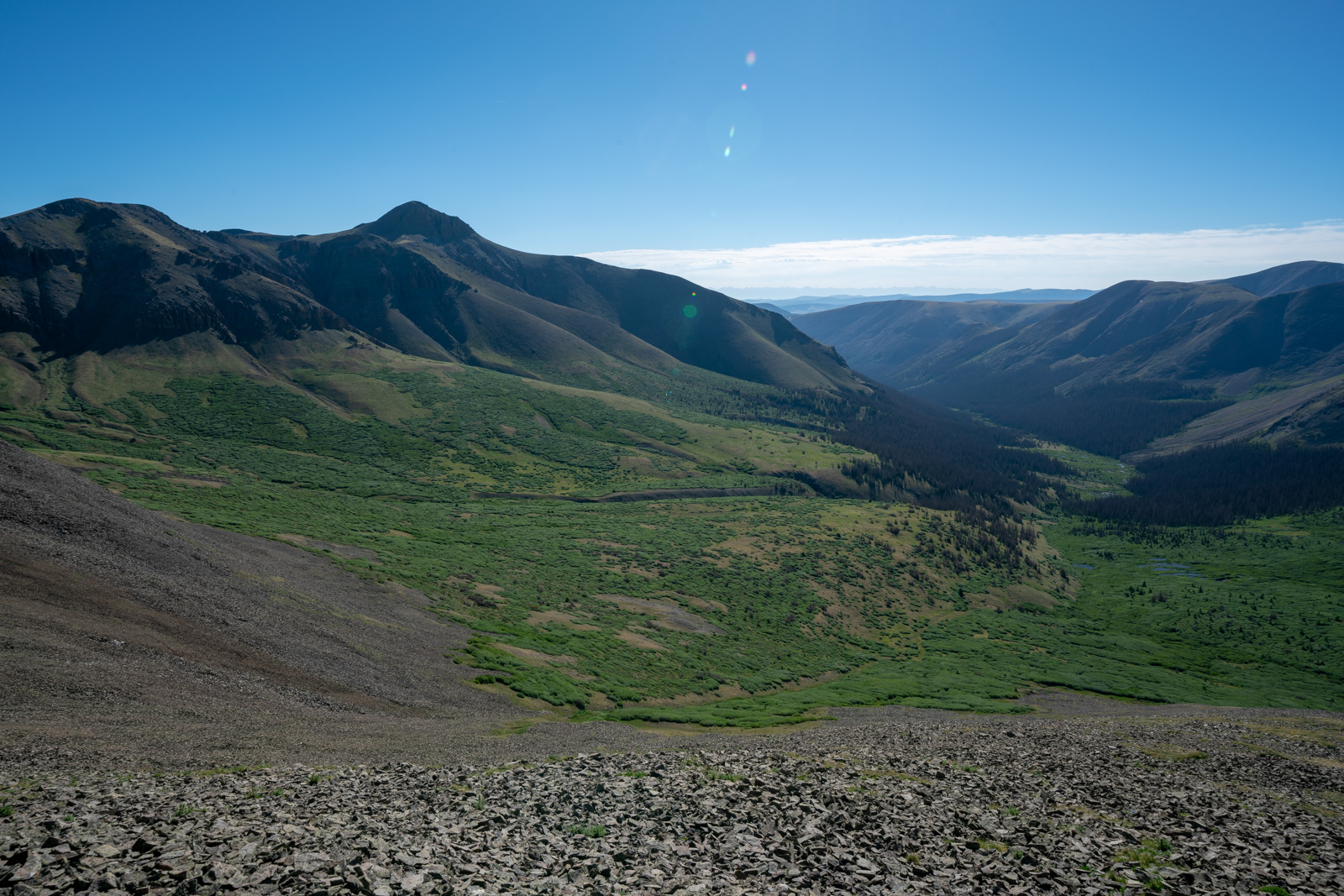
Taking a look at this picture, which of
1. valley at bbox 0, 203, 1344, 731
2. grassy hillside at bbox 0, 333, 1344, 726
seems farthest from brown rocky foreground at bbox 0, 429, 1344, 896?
grassy hillside at bbox 0, 333, 1344, 726

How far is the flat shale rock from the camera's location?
11.7m

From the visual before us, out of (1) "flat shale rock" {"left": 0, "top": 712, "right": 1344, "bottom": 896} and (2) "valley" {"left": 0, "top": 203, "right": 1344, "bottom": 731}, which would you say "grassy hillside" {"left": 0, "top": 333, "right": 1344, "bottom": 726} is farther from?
(1) "flat shale rock" {"left": 0, "top": 712, "right": 1344, "bottom": 896}

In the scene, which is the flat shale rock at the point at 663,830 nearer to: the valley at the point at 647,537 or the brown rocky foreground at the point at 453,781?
the brown rocky foreground at the point at 453,781

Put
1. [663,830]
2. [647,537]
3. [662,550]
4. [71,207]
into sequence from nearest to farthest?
[663,830] → [662,550] → [647,537] → [71,207]

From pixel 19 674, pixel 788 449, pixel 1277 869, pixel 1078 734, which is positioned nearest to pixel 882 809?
pixel 1277 869

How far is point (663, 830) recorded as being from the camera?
15648mm

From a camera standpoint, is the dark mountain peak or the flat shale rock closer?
the flat shale rock

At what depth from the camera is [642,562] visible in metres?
74.1

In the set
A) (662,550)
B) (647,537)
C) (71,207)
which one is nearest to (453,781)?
(662,550)

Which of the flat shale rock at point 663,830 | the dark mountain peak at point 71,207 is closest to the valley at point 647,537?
the dark mountain peak at point 71,207

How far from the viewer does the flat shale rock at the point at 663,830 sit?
38.3 feet

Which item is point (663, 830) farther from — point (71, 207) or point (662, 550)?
point (71, 207)

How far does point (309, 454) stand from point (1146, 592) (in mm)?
150911

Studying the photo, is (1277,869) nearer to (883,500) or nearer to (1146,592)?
(1146,592)
